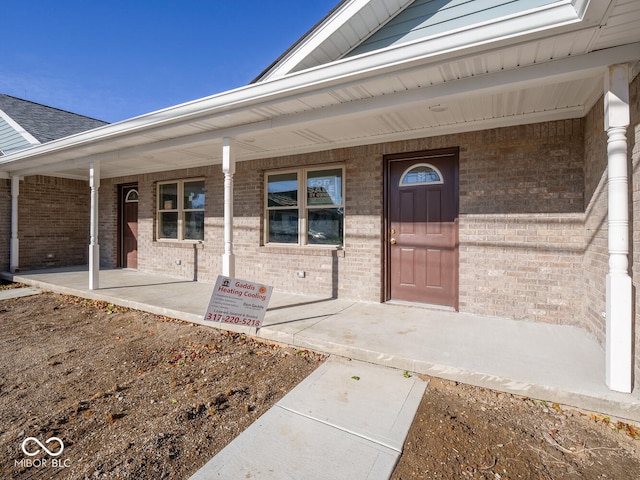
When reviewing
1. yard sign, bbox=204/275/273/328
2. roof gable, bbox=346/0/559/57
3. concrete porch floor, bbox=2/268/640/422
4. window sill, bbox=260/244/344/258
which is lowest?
concrete porch floor, bbox=2/268/640/422

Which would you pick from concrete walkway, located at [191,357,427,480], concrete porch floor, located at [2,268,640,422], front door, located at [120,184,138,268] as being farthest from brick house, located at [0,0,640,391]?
concrete walkway, located at [191,357,427,480]

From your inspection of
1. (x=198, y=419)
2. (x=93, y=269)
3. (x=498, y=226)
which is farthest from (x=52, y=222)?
(x=498, y=226)

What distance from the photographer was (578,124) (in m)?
4.15

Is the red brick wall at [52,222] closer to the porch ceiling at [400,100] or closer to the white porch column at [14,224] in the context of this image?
the white porch column at [14,224]

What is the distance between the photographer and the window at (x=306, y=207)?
5957 mm

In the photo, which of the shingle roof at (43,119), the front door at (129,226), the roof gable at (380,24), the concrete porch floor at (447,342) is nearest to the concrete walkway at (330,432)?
the concrete porch floor at (447,342)

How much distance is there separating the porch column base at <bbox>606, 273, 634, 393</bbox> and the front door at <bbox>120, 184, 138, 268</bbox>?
9655mm

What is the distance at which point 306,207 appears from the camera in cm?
623

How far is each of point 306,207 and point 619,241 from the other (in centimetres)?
448

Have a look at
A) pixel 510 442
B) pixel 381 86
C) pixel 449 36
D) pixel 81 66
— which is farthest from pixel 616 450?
pixel 81 66

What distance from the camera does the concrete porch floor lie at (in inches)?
108

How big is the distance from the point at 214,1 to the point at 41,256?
26.6ft

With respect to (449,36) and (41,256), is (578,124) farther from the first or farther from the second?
(41,256)
